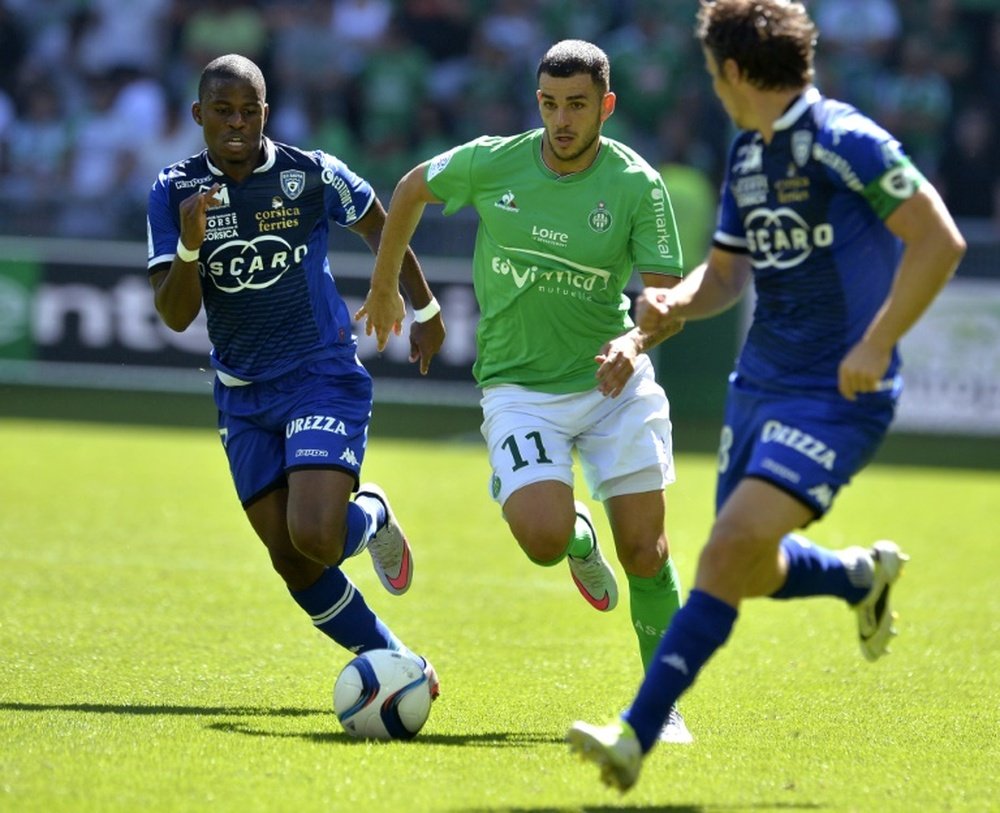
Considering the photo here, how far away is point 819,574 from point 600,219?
166cm

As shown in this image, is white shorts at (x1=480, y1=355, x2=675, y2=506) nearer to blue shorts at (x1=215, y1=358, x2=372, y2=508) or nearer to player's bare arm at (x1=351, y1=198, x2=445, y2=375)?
player's bare arm at (x1=351, y1=198, x2=445, y2=375)

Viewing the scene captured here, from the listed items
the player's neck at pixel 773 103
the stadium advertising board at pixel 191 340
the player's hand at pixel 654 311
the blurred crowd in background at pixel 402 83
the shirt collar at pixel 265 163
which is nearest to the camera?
the player's neck at pixel 773 103

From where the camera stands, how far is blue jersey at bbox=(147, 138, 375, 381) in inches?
240

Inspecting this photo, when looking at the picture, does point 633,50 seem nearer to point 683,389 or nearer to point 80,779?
point 683,389

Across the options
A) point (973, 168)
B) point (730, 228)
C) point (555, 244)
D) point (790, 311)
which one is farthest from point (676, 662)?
point (973, 168)

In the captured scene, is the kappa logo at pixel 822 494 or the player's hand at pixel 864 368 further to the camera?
the kappa logo at pixel 822 494

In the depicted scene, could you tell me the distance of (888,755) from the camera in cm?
→ 527

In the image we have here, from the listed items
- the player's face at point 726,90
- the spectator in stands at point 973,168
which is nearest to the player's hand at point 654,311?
the player's face at point 726,90

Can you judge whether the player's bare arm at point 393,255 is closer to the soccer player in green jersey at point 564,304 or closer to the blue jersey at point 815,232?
the soccer player in green jersey at point 564,304

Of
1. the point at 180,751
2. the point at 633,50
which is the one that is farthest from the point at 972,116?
the point at 180,751

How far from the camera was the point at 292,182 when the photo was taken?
6.23m

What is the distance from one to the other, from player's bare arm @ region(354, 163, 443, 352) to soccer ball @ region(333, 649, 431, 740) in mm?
1258

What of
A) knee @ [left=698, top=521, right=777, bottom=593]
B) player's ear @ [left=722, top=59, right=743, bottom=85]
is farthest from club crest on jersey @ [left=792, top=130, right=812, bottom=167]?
knee @ [left=698, top=521, right=777, bottom=593]

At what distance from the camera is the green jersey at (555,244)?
235 inches
